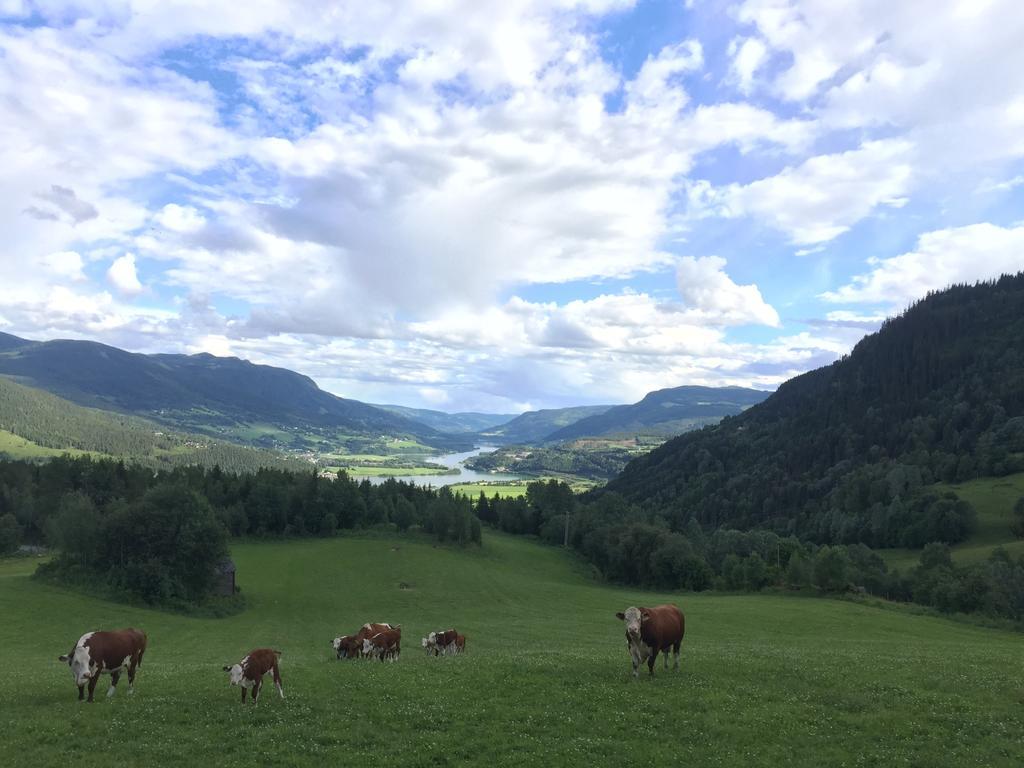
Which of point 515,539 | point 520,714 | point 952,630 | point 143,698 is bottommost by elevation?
point 515,539

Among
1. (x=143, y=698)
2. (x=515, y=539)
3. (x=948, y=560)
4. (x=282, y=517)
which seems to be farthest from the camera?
(x=515, y=539)

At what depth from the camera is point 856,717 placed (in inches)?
666

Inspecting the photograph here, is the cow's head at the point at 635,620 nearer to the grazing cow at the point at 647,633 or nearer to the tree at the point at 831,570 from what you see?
the grazing cow at the point at 647,633

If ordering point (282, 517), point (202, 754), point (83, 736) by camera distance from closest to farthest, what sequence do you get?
point (202, 754)
point (83, 736)
point (282, 517)

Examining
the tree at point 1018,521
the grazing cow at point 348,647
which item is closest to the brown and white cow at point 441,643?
the grazing cow at point 348,647

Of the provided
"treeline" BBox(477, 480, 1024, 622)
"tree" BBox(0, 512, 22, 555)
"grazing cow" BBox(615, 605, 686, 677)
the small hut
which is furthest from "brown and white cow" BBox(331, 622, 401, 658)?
"tree" BBox(0, 512, 22, 555)

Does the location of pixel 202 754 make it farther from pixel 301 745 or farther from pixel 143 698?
pixel 143 698

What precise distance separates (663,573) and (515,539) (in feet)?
161

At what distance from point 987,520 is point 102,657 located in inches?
6499

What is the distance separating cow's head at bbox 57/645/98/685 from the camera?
62.8 feet

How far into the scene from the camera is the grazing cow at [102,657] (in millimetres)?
19203

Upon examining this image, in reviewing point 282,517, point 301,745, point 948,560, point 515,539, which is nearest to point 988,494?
point 948,560

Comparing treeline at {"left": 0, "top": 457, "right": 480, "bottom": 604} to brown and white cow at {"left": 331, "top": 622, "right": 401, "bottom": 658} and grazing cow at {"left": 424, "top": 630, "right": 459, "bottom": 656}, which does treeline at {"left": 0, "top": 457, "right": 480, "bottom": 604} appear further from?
grazing cow at {"left": 424, "top": 630, "right": 459, "bottom": 656}

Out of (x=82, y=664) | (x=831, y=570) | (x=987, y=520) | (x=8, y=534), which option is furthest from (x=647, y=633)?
(x=987, y=520)
